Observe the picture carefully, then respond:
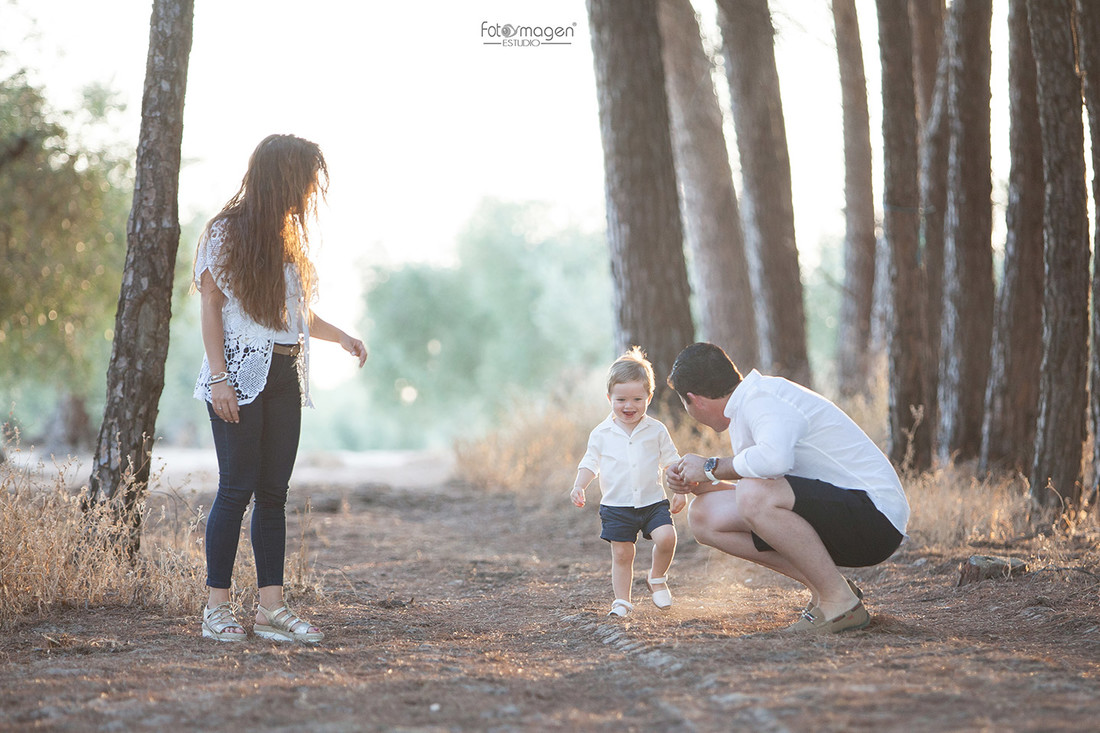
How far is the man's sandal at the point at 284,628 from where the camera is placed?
14.5 feet

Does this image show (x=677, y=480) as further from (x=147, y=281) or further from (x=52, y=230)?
(x=52, y=230)

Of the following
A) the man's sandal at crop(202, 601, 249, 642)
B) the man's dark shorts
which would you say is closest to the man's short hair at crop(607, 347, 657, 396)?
the man's dark shorts

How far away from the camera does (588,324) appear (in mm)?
36469

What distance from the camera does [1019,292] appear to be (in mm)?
7941

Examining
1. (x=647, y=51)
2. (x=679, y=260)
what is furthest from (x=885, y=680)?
(x=647, y=51)

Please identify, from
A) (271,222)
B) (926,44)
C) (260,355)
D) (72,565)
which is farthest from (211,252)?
(926,44)

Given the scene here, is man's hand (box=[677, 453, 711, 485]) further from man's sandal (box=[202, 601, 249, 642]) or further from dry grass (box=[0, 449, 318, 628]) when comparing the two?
dry grass (box=[0, 449, 318, 628])

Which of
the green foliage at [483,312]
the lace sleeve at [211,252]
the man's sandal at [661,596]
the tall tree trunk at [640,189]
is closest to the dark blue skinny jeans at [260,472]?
the lace sleeve at [211,252]

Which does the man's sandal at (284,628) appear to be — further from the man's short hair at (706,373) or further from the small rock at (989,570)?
the small rock at (989,570)

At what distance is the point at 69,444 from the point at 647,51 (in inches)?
639

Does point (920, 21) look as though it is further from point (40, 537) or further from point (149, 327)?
point (40, 537)

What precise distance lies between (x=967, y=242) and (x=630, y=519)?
5.43m

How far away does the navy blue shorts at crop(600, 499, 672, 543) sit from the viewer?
488cm

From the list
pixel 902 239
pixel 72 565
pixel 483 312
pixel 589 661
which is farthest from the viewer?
pixel 483 312
